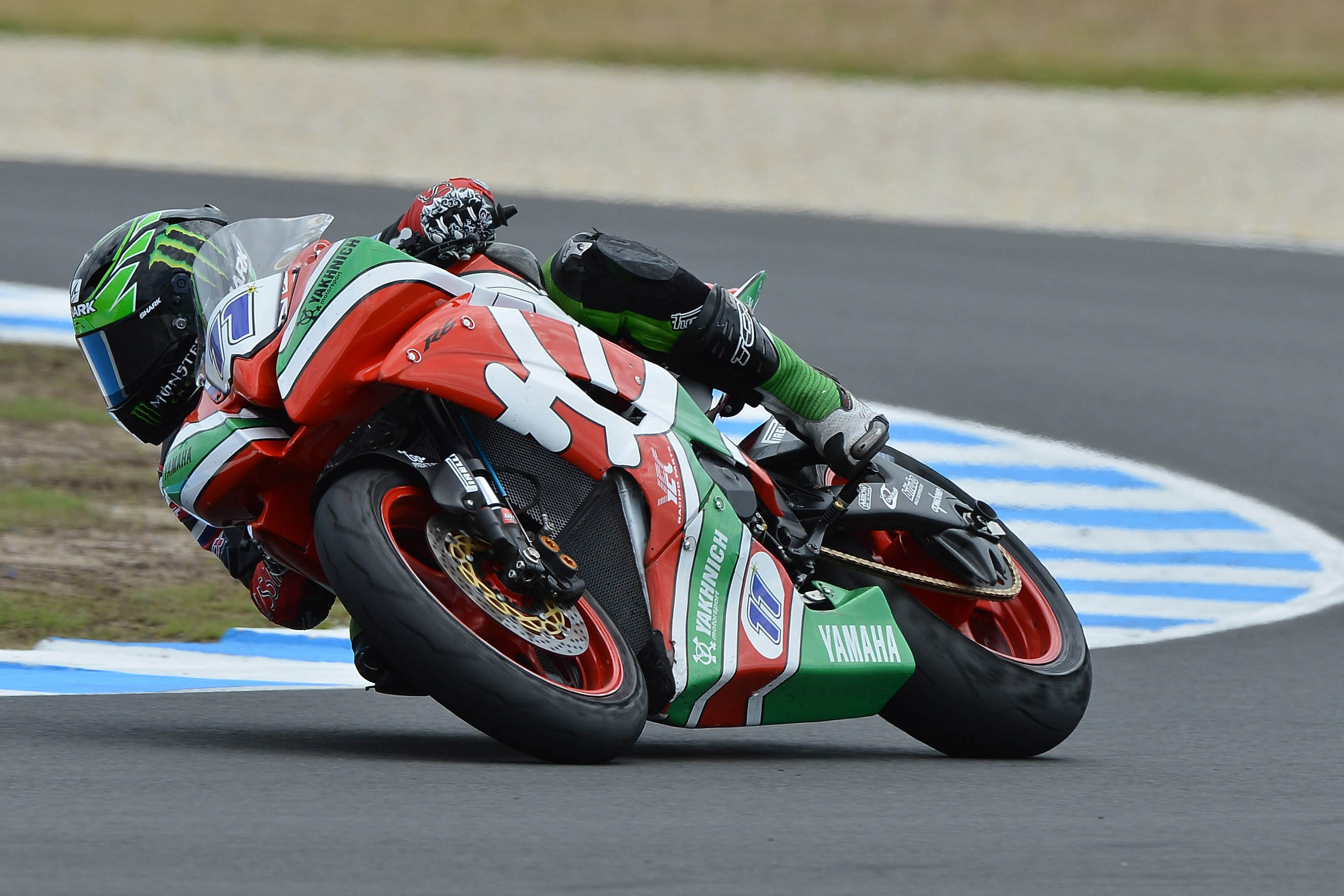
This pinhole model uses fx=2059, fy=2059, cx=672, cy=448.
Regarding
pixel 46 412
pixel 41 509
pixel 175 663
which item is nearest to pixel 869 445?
pixel 175 663

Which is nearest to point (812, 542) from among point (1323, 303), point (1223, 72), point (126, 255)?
point (126, 255)

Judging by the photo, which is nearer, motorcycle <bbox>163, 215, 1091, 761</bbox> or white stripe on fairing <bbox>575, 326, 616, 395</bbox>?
motorcycle <bbox>163, 215, 1091, 761</bbox>

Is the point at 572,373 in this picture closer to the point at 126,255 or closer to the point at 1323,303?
the point at 126,255

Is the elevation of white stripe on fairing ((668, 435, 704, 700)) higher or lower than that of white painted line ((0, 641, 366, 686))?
higher

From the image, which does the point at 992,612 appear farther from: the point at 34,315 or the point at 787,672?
the point at 34,315

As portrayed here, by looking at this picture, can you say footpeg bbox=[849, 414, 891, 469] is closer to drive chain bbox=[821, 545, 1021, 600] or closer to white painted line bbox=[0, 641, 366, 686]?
drive chain bbox=[821, 545, 1021, 600]

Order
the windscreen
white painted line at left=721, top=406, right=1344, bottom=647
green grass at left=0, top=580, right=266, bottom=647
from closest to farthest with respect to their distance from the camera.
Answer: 1. the windscreen
2. green grass at left=0, top=580, right=266, bottom=647
3. white painted line at left=721, top=406, right=1344, bottom=647

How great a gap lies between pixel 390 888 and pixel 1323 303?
967 cm

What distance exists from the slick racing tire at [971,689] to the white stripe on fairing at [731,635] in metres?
0.39

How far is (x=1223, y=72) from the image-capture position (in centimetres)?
1966

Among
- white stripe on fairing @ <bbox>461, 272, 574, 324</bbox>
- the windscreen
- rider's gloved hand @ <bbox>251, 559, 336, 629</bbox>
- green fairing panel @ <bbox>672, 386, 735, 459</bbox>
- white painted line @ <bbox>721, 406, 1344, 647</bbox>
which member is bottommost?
rider's gloved hand @ <bbox>251, 559, 336, 629</bbox>

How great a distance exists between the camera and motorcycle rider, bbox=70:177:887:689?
438cm

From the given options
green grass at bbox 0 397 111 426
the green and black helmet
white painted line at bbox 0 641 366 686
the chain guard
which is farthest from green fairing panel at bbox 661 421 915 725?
green grass at bbox 0 397 111 426

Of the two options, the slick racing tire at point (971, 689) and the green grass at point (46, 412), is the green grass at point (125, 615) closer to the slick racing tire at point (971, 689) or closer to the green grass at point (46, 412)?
the slick racing tire at point (971, 689)
